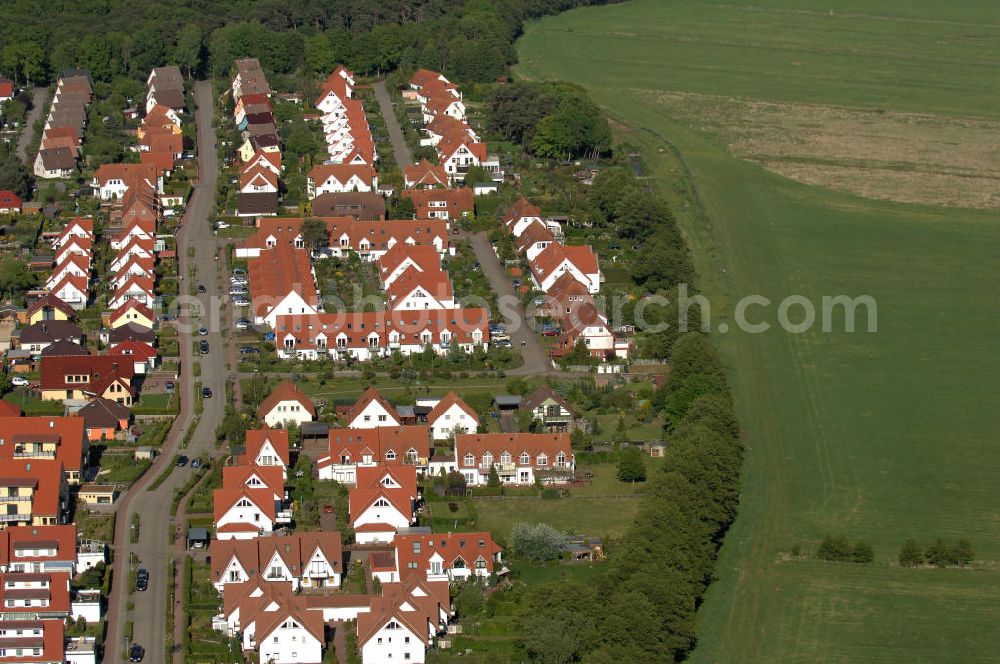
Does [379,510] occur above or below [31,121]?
below

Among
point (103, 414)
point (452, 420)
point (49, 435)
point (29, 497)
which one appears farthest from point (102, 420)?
point (452, 420)

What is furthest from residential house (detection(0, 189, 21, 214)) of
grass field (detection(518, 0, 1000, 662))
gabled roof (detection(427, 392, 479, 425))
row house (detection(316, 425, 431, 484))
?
grass field (detection(518, 0, 1000, 662))

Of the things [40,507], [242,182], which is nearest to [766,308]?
[242,182]

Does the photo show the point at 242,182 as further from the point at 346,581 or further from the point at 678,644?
the point at 678,644

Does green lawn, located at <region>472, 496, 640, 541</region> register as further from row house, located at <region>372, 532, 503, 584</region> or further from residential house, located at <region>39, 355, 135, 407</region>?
residential house, located at <region>39, 355, 135, 407</region>

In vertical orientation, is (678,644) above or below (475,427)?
below

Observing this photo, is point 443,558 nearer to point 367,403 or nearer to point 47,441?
point 367,403
